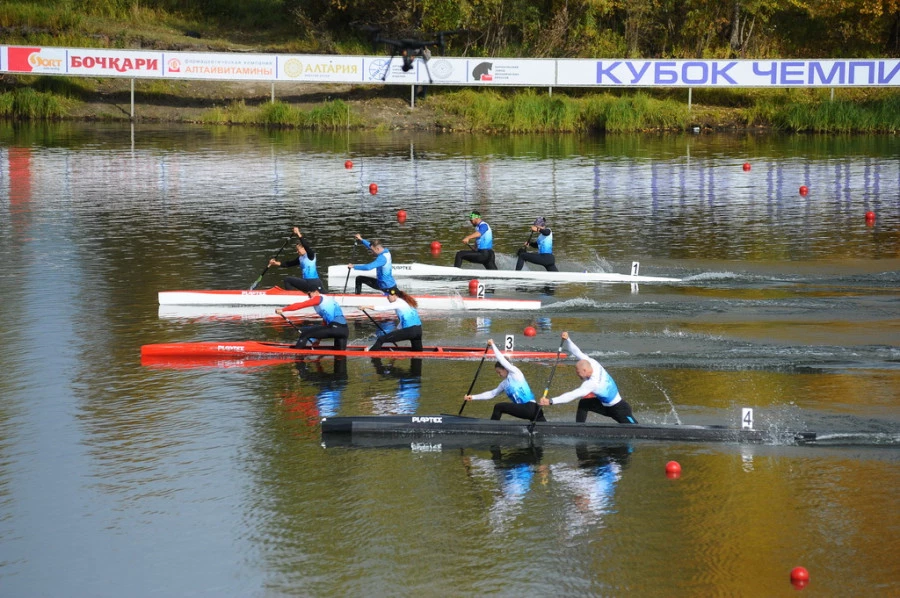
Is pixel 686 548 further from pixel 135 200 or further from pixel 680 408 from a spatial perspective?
pixel 135 200

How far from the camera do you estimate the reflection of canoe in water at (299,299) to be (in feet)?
77.2

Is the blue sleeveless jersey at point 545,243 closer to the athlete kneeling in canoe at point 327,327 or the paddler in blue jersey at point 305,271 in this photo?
the paddler in blue jersey at point 305,271

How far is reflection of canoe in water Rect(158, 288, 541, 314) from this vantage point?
77.2 feet

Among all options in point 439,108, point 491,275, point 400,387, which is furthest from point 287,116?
point 400,387

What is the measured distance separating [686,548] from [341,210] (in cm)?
2407

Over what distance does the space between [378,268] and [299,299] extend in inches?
69.1

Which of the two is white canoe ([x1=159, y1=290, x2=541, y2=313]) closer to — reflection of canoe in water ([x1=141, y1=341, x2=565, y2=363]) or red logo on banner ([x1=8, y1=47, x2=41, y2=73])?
reflection of canoe in water ([x1=141, y1=341, x2=565, y2=363])

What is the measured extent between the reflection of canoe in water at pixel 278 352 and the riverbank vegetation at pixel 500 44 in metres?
36.4

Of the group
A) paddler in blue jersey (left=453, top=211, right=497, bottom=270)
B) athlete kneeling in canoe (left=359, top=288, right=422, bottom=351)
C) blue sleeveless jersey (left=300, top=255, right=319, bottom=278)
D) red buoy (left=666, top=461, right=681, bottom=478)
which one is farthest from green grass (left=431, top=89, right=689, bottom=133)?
red buoy (left=666, top=461, right=681, bottom=478)

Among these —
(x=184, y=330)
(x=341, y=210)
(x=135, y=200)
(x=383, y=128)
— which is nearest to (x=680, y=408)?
(x=184, y=330)

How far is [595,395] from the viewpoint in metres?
15.8

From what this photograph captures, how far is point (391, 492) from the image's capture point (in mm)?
14297

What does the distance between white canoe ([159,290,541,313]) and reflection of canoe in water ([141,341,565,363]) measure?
10.7 feet

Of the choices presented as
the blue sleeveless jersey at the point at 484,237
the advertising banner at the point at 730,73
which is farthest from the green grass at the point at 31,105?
the blue sleeveless jersey at the point at 484,237
